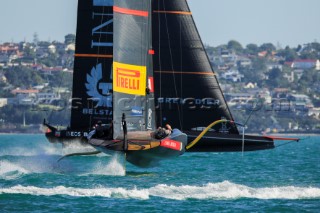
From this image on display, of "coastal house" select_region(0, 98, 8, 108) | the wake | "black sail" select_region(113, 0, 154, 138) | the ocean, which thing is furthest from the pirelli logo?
"coastal house" select_region(0, 98, 8, 108)

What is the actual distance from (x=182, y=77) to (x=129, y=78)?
27.1 ft

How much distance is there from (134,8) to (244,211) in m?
11.8

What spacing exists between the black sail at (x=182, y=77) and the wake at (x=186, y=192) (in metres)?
13.0

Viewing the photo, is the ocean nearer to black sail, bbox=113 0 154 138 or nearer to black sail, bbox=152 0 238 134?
black sail, bbox=113 0 154 138

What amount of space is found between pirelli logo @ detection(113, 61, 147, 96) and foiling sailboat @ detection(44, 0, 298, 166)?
3cm

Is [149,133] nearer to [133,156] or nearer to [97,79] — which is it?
[133,156]

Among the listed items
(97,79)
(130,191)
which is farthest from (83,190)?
(97,79)

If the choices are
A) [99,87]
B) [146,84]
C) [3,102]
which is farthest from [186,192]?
[3,102]

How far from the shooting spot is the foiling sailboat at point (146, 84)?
38.9 metres

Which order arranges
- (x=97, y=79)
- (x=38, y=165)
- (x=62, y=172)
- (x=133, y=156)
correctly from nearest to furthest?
1. (x=133, y=156)
2. (x=62, y=172)
3. (x=38, y=165)
4. (x=97, y=79)

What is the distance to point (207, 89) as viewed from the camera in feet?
155

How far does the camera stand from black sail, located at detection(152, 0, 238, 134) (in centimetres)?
4684

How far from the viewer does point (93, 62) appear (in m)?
54.4

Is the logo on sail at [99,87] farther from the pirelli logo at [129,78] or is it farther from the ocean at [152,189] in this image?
the pirelli logo at [129,78]
